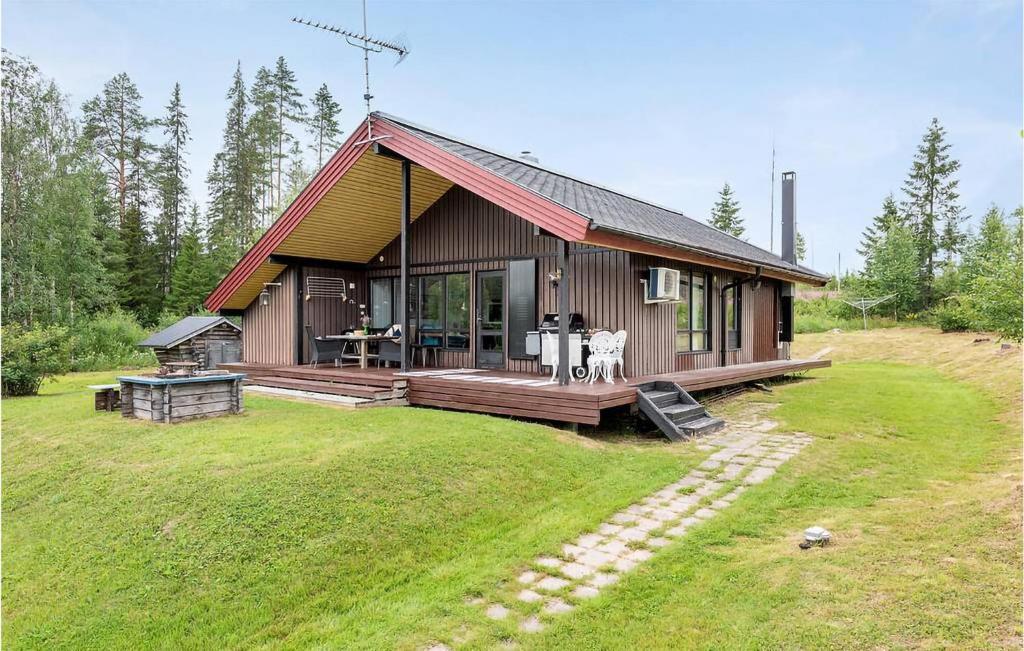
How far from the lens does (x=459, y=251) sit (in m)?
10.6

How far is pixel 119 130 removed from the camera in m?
26.1

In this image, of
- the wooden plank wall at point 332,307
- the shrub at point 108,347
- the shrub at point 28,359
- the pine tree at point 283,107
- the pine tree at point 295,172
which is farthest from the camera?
the pine tree at point 283,107

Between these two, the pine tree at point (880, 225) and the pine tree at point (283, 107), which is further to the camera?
A: the pine tree at point (880, 225)

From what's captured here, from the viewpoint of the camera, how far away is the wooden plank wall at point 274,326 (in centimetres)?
1140

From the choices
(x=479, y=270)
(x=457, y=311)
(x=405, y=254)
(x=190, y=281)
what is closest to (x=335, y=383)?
(x=405, y=254)

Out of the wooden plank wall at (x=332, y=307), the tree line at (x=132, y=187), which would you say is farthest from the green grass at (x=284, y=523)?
the tree line at (x=132, y=187)

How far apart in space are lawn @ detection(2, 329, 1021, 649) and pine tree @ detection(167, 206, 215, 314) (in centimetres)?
1978

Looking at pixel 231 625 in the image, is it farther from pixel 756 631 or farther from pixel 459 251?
pixel 459 251

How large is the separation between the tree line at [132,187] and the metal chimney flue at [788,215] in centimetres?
2035

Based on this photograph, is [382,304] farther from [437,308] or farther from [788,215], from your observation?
[788,215]

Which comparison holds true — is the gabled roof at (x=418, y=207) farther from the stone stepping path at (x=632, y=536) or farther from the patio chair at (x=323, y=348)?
the stone stepping path at (x=632, y=536)

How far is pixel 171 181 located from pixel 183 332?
19.3 meters

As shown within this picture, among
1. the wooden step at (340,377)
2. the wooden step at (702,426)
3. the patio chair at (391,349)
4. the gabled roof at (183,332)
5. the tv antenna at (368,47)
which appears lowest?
the wooden step at (702,426)

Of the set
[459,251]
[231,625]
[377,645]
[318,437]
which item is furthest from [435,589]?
[459,251]
